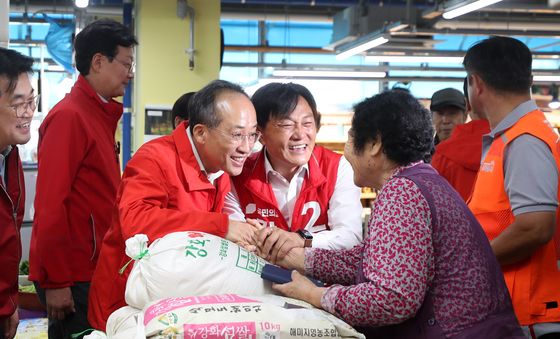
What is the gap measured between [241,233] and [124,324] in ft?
1.75

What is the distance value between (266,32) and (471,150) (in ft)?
38.9

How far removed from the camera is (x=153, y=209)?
2.29m

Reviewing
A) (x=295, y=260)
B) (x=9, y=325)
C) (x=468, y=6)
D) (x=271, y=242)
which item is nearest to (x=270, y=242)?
(x=271, y=242)

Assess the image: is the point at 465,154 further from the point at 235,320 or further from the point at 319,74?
the point at 319,74

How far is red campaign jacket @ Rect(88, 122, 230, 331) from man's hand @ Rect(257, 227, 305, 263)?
180 millimetres

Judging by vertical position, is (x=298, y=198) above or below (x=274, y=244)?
above

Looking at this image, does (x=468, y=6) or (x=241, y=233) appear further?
(x=468, y=6)

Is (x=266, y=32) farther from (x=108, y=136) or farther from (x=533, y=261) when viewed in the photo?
(x=533, y=261)

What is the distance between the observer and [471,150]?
3680 mm

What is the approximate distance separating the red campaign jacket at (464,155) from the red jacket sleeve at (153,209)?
175cm

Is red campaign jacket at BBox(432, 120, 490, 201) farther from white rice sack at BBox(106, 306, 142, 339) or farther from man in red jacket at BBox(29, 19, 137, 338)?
white rice sack at BBox(106, 306, 142, 339)

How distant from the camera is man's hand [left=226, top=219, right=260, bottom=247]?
7.45 ft

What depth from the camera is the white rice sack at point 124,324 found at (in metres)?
1.82

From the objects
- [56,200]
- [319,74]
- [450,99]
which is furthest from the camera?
[319,74]
